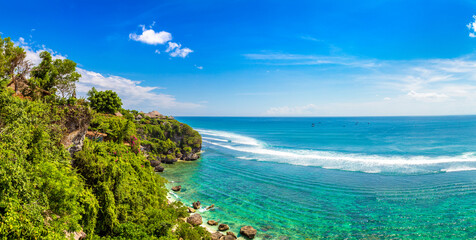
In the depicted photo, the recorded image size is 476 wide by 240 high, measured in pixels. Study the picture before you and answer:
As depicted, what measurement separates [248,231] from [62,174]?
1722 cm

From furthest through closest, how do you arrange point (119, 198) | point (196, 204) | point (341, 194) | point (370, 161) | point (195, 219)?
point (370, 161), point (341, 194), point (196, 204), point (195, 219), point (119, 198)

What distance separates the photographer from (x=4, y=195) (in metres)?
10.1

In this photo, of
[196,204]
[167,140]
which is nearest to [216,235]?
[196,204]

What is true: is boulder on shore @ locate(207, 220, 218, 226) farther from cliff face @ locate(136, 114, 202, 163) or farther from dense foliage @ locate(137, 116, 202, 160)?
dense foliage @ locate(137, 116, 202, 160)

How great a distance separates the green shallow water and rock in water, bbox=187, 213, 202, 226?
1.98 metres

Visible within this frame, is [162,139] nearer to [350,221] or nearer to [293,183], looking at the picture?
[293,183]

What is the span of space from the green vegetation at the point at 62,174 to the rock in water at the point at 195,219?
964 mm

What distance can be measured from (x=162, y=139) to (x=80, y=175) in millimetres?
43710

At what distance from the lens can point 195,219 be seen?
25391 mm

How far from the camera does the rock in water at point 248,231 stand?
895 inches

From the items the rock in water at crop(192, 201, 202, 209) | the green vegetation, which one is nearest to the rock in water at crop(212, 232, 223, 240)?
the green vegetation

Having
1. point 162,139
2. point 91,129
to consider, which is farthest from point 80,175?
point 162,139

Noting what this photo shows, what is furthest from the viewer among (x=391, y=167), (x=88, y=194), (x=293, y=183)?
(x=391, y=167)

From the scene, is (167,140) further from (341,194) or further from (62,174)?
(62,174)
